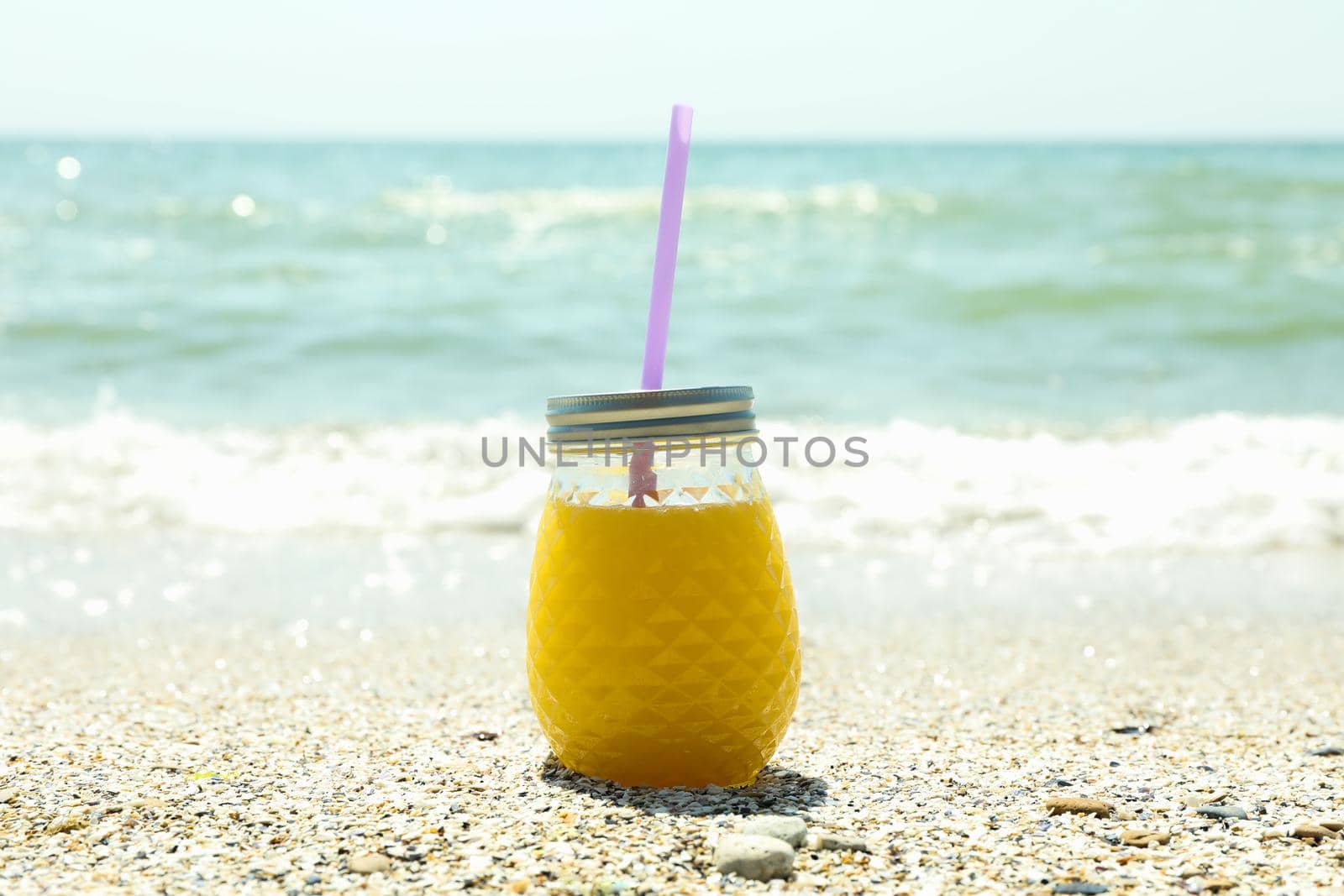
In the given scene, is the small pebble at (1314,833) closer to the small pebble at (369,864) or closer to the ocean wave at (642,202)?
the small pebble at (369,864)

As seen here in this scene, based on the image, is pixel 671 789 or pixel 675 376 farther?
pixel 675 376

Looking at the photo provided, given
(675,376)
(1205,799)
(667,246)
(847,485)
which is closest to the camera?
(667,246)

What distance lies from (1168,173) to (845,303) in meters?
9.51

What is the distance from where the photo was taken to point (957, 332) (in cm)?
929

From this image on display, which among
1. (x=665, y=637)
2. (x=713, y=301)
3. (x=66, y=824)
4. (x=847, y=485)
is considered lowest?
(x=66, y=824)

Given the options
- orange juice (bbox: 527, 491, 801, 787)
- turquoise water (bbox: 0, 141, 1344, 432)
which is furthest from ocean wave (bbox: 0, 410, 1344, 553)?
orange juice (bbox: 527, 491, 801, 787)

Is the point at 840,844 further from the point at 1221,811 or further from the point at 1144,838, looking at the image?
the point at 1221,811

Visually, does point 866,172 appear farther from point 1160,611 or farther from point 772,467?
point 1160,611

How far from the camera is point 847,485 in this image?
5.34 m

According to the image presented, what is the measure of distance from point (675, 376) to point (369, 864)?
6.70 metres

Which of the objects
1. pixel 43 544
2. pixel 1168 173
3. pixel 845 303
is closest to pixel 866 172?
pixel 1168 173

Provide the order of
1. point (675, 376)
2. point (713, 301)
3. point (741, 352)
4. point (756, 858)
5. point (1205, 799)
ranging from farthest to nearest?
1. point (713, 301)
2. point (741, 352)
3. point (675, 376)
4. point (1205, 799)
5. point (756, 858)

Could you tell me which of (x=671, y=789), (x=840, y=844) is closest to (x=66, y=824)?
(x=671, y=789)

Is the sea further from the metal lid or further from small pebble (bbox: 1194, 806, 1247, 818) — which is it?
the metal lid
